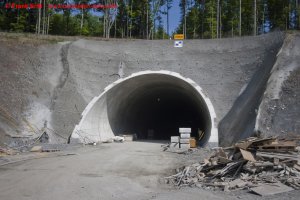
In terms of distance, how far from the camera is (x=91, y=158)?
1530 centimetres

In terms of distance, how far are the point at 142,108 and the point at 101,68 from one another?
28.8 feet

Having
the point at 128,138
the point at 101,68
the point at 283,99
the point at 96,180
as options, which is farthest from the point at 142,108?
the point at 96,180

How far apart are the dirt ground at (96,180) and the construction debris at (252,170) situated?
1.38ft

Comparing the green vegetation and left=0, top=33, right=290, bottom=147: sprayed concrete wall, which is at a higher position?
the green vegetation

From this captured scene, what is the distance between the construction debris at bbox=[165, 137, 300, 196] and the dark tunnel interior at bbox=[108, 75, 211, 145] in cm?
1023

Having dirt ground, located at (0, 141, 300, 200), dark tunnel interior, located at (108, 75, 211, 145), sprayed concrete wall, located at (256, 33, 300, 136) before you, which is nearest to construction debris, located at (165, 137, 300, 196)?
dirt ground, located at (0, 141, 300, 200)

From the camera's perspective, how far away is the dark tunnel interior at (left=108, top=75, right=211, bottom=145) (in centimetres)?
2405

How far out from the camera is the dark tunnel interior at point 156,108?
78.9ft

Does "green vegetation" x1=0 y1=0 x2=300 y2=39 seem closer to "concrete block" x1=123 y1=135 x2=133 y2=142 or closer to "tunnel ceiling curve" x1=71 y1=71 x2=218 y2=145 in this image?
"tunnel ceiling curve" x1=71 y1=71 x2=218 y2=145

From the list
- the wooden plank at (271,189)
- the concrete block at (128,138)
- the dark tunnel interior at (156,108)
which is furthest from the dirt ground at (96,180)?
the concrete block at (128,138)

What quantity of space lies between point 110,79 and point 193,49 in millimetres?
5675

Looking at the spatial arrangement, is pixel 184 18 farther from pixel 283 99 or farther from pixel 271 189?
pixel 271 189

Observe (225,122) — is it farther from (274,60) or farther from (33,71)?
(33,71)

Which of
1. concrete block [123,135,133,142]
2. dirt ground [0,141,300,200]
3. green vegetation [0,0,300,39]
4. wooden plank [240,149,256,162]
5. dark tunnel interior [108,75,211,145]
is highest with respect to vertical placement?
green vegetation [0,0,300,39]
